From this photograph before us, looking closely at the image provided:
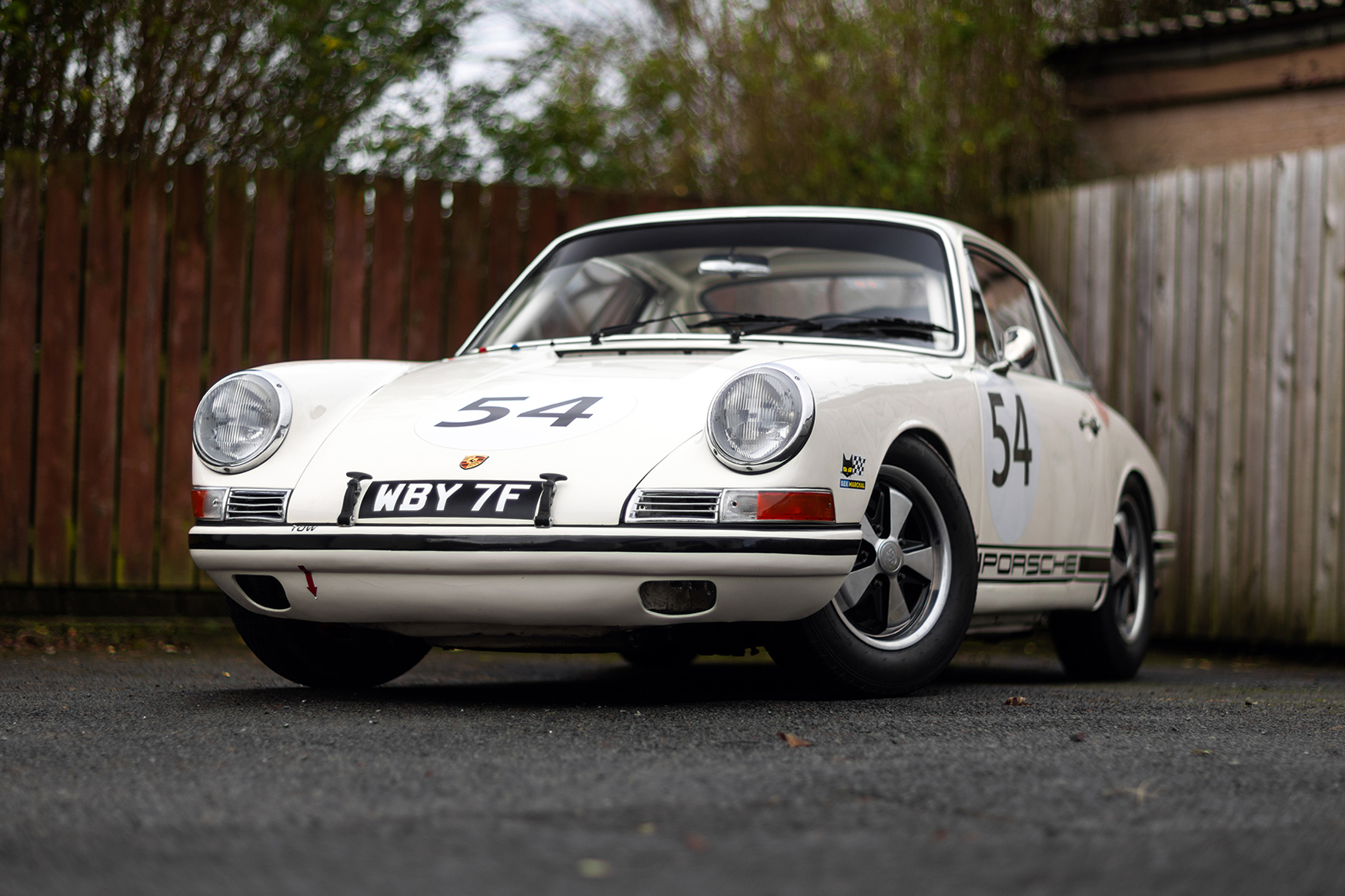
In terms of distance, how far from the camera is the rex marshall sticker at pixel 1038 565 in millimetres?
4578

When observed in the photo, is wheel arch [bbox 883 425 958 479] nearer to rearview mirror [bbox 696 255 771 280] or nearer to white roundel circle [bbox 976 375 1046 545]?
white roundel circle [bbox 976 375 1046 545]

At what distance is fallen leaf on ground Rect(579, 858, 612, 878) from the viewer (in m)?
2.04

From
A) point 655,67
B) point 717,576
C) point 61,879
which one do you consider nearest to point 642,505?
point 717,576

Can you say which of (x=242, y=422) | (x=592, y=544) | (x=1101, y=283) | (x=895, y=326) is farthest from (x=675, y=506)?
(x=1101, y=283)

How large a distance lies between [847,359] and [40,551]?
3.59 metres

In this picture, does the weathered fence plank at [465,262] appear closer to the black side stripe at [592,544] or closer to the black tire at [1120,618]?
the black tire at [1120,618]

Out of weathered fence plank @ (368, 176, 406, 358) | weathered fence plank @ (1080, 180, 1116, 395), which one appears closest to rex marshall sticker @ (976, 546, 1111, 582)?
weathered fence plank @ (1080, 180, 1116, 395)

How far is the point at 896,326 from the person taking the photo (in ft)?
15.8

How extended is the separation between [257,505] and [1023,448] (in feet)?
7.98

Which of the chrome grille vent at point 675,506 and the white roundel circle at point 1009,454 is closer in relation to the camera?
the chrome grille vent at point 675,506

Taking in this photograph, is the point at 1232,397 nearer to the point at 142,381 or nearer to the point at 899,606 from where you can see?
the point at 899,606

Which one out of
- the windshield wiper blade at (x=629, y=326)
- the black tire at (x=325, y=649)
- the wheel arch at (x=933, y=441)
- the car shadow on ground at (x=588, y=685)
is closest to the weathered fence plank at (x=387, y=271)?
the car shadow on ground at (x=588, y=685)

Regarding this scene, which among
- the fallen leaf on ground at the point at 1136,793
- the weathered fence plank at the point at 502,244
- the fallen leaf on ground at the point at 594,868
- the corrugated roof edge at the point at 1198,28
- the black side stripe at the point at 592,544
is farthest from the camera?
the corrugated roof edge at the point at 1198,28

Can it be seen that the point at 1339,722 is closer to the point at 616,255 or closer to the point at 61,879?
the point at 616,255
